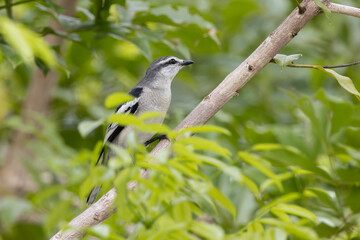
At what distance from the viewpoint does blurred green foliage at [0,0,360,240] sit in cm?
129

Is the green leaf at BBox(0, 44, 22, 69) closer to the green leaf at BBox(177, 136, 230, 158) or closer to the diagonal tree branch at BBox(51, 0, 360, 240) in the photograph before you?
the diagonal tree branch at BBox(51, 0, 360, 240)

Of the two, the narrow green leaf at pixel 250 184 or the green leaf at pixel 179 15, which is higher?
the narrow green leaf at pixel 250 184

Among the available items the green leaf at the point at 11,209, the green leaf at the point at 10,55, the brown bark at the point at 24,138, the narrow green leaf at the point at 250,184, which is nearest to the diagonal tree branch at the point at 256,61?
the narrow green leaf at the point at 250,184

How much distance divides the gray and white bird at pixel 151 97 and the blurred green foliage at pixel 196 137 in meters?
0.17

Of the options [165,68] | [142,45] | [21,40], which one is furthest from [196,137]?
[165,68]

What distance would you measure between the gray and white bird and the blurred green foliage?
170 mm

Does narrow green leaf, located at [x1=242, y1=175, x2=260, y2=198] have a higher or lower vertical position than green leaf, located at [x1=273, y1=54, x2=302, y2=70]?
higher

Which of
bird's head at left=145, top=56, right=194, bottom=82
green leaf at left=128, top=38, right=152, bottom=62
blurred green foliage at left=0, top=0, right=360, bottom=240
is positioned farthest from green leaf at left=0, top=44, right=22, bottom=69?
bird's head at left=145, top=56, right=194, bottom=82

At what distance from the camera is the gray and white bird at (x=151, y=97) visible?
10.6 feet

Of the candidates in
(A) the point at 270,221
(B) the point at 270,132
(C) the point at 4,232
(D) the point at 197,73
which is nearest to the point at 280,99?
(D) the point at 197,73

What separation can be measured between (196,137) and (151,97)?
198cm

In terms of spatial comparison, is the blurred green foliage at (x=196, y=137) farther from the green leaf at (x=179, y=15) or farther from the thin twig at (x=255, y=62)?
the thin twig at (x=255, y=62)

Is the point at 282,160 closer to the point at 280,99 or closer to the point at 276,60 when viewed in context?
the point at 276,60

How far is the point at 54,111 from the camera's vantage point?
4562mm
